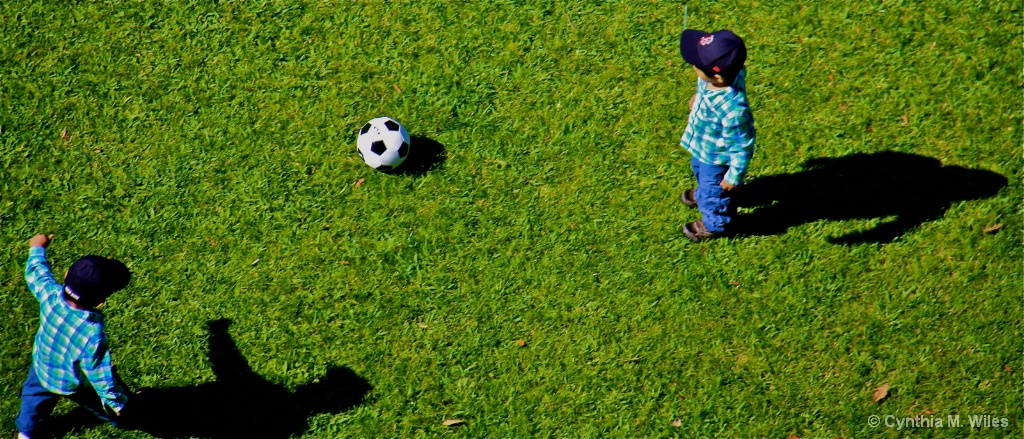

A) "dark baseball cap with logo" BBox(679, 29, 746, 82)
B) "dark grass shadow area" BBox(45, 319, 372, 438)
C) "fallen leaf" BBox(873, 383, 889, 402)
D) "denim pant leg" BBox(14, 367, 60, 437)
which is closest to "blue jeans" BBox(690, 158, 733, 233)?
"dark baseball cap with logo" BBox(679, 29, 746, 82)

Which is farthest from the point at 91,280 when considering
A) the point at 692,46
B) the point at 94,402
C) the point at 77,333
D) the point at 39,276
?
the point at 692,46

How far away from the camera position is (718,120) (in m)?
5.05

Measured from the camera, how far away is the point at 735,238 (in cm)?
605

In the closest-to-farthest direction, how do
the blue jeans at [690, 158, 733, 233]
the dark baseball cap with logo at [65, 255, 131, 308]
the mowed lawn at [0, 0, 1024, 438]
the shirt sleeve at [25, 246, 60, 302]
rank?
the dark baseball cap with logo at [65, 255, 131, 308] → the shirt sleeve at [25, 246, 60, 302] → the blue jeans at [690, 158, 733, 233] → the mowed lawn at [0, 0, 1024, 438]

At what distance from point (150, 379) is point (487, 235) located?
259 centimetres

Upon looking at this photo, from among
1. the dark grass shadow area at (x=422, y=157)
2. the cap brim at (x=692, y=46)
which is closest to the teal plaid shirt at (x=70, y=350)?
the dark grass shadow area at (x=422, y=157)

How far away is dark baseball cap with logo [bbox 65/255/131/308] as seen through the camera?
460 cm

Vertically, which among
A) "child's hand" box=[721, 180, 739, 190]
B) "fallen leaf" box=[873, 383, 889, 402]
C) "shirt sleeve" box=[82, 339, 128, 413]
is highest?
"child's hand" box=[721, 180, 739, 190]

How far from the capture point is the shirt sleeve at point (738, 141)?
497cm

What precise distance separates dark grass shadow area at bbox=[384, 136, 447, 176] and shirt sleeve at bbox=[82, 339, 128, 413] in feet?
7.87

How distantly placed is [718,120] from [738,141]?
19cm

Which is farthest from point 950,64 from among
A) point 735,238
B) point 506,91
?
point 506,91

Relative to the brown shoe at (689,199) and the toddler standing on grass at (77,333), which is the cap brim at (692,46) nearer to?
the brown shoe at (689,199)

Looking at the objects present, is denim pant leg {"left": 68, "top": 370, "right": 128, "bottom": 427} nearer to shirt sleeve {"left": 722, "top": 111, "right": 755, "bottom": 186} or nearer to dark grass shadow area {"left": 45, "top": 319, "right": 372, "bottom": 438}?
dark grass shadow area {"left": 45, "top": 319, "right": 372, "bottom": 438}
